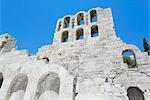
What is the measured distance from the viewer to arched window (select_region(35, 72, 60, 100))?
10281 millimetres

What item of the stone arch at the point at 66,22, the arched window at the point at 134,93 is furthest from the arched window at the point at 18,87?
the stone arch at the point at 66,22

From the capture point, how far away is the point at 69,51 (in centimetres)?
1330

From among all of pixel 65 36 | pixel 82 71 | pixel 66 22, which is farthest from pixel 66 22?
pixel 82 71

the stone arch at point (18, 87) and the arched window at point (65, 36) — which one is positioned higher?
the arched window at point (65, 36)

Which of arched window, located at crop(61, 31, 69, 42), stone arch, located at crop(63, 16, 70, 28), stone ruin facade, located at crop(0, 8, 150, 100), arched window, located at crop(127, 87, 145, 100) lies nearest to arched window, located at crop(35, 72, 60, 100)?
stone ruin facade, located at crop(0, 8, 150, 100)

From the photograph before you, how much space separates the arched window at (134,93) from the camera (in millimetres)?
9577

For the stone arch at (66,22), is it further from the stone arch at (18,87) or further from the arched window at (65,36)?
the stone arch at (18,87)

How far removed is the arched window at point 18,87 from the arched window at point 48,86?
4.44 ft

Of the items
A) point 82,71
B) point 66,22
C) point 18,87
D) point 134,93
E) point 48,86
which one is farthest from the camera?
point 66,22

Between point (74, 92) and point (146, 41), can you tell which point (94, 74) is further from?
point (146, 41)

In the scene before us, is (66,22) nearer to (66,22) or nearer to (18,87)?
(66,22)

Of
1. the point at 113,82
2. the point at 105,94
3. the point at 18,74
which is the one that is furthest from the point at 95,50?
the point at 18,74

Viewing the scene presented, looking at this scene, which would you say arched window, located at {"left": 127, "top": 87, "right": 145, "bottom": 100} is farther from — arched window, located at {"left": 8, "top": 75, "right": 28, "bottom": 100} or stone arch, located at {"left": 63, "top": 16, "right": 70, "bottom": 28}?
stone arch, located at {"left": 63, "top": 16, "right": 70, "bottom": 28}

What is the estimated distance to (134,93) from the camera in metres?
9.82
